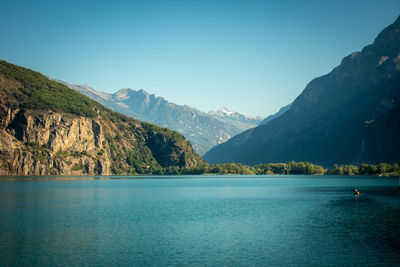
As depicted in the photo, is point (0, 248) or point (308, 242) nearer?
point (0, 248)

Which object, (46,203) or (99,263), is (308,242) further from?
(46,203)

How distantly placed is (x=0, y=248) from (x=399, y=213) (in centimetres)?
6354

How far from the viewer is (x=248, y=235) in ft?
163

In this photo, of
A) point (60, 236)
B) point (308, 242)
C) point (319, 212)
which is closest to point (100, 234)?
point (60, 236)

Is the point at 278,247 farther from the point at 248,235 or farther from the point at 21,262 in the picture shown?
the point at 21,262

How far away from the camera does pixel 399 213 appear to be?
2643 inches

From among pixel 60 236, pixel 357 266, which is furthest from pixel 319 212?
pixel 60 236

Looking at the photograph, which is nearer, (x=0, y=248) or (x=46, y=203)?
(x=0, y=248)

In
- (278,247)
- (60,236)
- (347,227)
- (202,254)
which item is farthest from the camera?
(347,227)

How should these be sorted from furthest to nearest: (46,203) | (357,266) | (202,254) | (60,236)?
(46,203) → (60,236) → (202,254) → (357,266)

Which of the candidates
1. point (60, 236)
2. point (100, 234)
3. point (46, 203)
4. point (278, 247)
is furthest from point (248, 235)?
point (46, 203)

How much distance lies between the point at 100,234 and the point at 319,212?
41.8 m

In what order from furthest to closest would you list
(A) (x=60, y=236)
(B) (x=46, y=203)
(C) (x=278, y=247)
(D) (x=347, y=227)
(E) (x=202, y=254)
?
(B) (x=46, y=203), (D) (x=347, y=227), (A) (x=60, y=236), (C) (x=278, y=247), (E) (x=202, y=254)

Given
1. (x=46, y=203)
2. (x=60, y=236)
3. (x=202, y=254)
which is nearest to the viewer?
(x=202, y=254)
